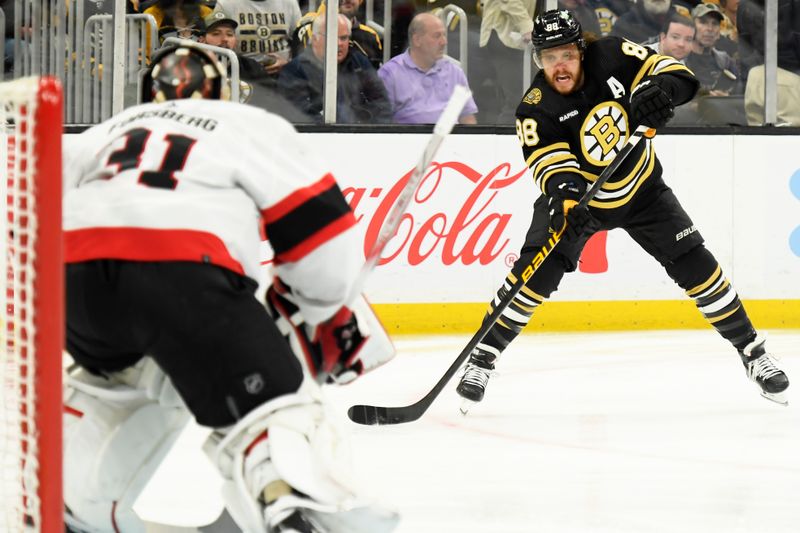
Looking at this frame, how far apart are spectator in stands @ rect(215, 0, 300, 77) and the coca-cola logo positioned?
22.5 inches

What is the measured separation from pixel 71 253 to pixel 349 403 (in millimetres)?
2168

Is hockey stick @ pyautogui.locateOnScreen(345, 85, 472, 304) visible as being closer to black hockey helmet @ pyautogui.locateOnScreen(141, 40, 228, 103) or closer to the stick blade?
black hockey helmet @ pyautogui.locateOnScreen(141, 40, 228, 103)

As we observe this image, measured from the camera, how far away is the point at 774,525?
2.48 m

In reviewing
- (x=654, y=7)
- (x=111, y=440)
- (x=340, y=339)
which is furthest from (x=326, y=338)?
(x=654, y=7)

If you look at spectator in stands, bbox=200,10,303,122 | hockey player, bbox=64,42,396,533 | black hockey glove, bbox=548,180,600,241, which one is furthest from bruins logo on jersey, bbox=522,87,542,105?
hockey player, bbox=64,42,396,533

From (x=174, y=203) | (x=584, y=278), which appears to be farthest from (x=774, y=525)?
(x=584, y=278)

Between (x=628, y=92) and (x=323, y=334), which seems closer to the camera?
(x=323, y=334)

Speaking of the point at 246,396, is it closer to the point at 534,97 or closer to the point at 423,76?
the point at 534,97

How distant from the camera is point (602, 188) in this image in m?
3.75

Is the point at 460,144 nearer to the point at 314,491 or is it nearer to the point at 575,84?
the point at 575,84

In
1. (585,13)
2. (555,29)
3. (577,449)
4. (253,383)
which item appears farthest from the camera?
(585,13)

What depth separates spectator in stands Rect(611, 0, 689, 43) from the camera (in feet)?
17.3

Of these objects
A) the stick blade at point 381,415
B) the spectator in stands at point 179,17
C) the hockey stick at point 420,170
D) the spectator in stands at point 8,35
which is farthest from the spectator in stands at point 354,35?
the hockey stick at point 420,170

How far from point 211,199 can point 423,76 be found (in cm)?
352
